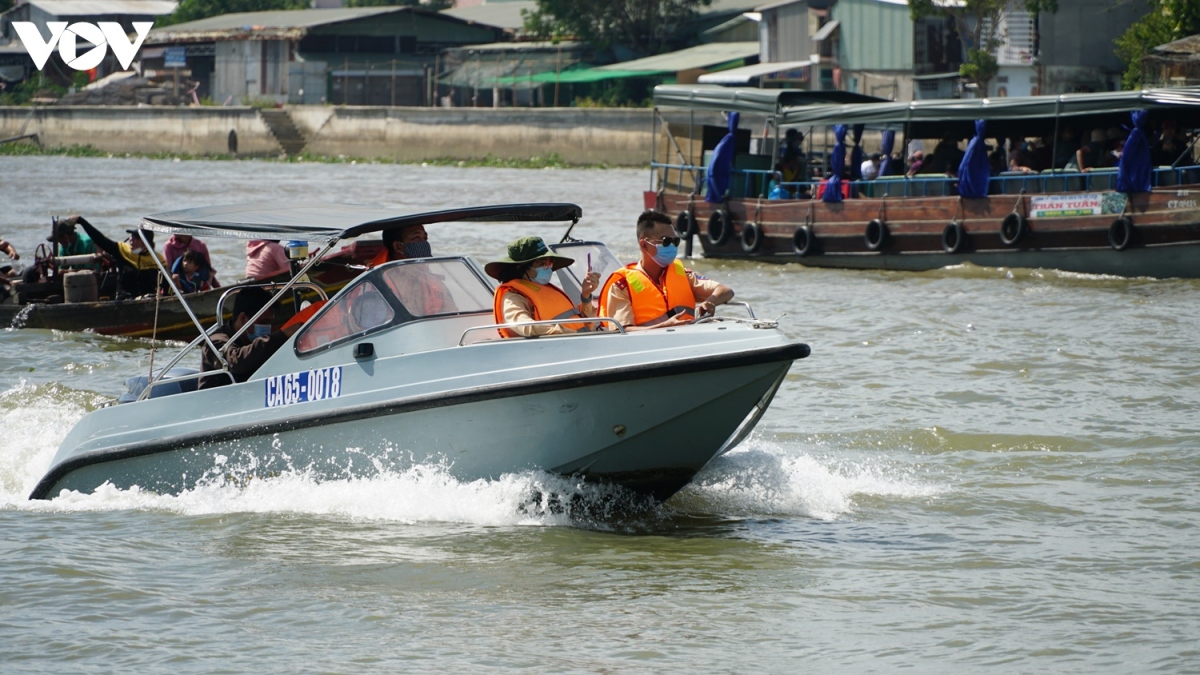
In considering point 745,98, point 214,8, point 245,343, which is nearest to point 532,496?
point 245,343

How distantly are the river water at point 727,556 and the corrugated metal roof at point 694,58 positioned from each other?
40243 millimetres

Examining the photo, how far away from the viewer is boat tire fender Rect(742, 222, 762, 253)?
73.2 ft

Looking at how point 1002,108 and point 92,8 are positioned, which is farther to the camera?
point 92,8

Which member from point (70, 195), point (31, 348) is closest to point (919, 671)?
point (31, 348)

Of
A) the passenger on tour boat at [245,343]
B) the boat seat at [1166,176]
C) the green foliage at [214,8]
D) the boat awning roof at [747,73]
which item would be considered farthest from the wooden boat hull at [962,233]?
the green foliage at [214,8]

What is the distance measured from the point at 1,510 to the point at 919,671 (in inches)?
223

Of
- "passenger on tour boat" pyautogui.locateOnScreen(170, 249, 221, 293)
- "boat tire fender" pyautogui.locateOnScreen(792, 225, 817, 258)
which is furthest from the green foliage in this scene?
"passenger on tour boat" pyautogui.locateOnScreen(170, 249, 221, 293)

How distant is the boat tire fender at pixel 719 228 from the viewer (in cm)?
2267

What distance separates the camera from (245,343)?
8828mm

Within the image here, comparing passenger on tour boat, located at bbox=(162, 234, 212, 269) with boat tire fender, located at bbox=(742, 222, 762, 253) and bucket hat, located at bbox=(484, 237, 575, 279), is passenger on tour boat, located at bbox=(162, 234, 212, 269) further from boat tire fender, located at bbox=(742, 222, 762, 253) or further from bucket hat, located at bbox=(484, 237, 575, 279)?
boat tire fender, located at bbox=(742, 222, 762, 253)

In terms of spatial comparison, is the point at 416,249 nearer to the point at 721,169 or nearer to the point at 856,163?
the point at 721,169

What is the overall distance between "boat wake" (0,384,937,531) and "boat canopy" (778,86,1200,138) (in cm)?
1030

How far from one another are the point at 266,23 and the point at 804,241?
51.2 metres

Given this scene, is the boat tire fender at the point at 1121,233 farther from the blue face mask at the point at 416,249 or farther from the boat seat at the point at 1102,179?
the blue face mask at the point at 416,249
